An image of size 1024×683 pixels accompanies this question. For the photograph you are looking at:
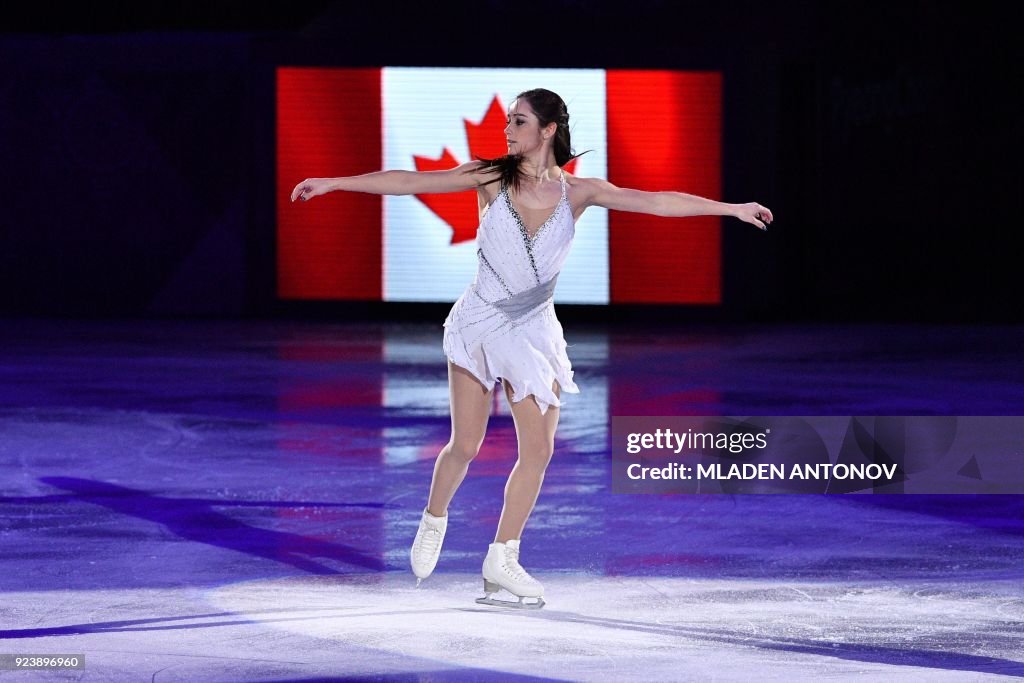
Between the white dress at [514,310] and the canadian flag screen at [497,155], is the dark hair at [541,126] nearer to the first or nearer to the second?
the white dress at [514,310]

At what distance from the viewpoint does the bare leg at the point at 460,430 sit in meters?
6.04

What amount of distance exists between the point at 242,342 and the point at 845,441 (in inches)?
319

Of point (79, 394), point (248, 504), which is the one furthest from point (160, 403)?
point (248, 504)

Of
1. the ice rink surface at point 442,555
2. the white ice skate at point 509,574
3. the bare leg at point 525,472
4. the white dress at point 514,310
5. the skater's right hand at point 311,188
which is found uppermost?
the skater's right hand at point 311,188

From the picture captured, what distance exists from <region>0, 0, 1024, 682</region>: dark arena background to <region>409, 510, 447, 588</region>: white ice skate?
0.15 metres

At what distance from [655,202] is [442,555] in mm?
2001

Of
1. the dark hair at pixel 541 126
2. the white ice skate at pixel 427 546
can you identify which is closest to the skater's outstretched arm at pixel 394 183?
the dark hair at pixel 541 126

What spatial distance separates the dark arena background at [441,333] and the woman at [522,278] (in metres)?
0.56

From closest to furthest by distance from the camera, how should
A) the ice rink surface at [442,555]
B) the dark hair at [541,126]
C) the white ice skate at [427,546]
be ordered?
the ice rink surface at [442,555], the dark hair at [541,126], the white ice skate at [427,546]

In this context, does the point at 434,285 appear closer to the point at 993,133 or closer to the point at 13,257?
the point at 13,257

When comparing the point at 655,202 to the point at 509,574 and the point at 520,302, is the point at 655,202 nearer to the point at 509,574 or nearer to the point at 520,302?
the point at 520,302

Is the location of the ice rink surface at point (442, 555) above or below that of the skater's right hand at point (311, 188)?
below

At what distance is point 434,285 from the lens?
19.6 metres

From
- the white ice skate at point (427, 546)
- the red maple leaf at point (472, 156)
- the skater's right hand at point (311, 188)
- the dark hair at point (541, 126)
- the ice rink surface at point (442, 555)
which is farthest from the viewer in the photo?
the red maple leaf at point (472, 156)
